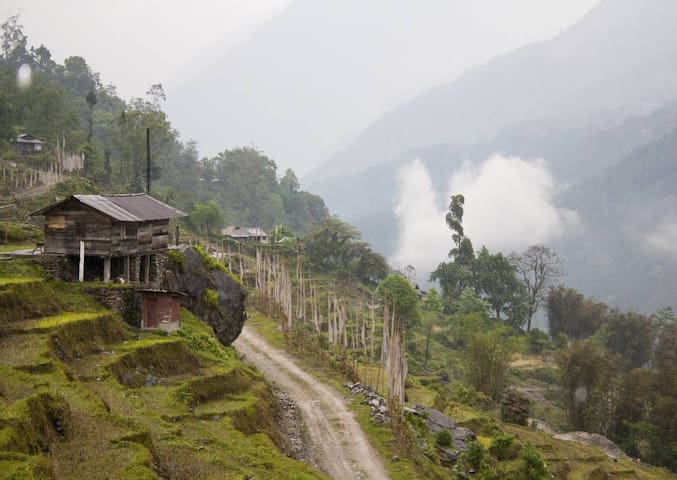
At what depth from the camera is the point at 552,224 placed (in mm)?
171500

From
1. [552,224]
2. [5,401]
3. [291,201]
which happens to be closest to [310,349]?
[5,401]

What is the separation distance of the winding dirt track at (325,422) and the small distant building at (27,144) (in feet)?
164

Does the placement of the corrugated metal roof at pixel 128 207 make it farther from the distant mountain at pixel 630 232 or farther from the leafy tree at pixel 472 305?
the distant mountain at pixel 630 232

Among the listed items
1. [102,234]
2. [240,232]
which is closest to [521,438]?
[102,234]

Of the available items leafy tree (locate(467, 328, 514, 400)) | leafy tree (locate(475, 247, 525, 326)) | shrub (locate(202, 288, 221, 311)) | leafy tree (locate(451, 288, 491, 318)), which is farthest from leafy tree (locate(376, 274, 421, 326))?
shrub (locate(202, 288, 221, 311))

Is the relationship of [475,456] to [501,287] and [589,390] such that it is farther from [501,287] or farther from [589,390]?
[501,287]

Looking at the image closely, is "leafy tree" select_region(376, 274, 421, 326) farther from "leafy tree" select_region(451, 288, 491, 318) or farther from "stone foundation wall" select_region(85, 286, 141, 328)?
"stone foundation wall" select_region(85, 286, 141, 328)

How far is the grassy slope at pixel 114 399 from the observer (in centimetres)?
1426

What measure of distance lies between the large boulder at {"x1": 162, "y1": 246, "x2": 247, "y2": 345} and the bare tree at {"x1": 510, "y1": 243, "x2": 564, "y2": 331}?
61.9 metres

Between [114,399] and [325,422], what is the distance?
1160cm

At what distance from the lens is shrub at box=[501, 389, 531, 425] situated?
48.4m

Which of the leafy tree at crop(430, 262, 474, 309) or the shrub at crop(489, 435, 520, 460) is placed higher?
the leafy tree at crop(430, 262, 474, 309)

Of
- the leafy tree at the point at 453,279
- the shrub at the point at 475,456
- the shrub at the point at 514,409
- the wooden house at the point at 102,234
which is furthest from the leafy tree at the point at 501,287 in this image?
the wooden house at the point at 102,234

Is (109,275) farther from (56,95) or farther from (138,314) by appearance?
(56,95)
